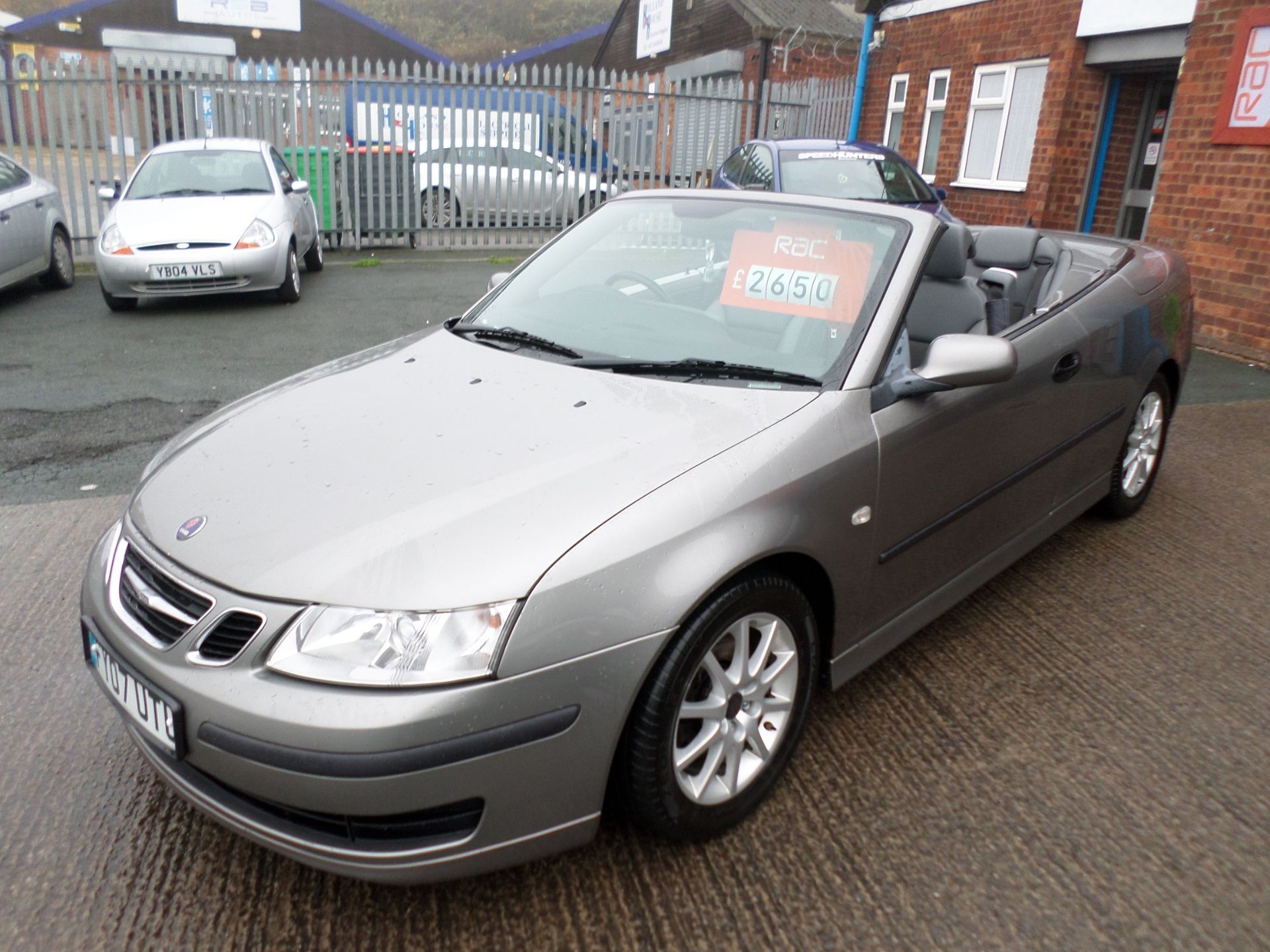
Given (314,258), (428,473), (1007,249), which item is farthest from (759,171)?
(428,473)

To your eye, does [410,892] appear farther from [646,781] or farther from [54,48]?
[54,48]

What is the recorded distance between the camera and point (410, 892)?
87.0 inches

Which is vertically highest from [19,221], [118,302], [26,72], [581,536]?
[26,72]

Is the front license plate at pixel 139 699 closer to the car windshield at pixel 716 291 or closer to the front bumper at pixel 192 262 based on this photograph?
the car windshield at pixel 716 291

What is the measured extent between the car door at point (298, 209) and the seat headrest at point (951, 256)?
7551 mm

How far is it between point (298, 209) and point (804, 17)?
18.1m

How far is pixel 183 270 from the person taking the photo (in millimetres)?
8344

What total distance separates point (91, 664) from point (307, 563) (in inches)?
29.7

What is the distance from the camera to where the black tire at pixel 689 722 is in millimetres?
2057

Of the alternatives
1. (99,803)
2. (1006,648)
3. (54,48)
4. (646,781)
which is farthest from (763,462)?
(54,48)

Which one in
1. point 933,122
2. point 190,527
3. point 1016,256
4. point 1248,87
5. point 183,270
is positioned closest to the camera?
point 190,527

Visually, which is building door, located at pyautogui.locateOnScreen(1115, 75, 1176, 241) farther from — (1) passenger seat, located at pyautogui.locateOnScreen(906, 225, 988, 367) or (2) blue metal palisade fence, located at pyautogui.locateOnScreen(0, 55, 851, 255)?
(1) passenger seat, located at pyautogui.locateOnScreen(906, 225, 988, 367)


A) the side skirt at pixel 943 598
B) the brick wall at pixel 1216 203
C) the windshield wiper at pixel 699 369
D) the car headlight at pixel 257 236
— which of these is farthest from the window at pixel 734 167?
the windshield wiper at pixel 699 369

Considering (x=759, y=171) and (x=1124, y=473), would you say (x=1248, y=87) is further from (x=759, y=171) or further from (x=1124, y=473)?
(x=1124, y=473)
